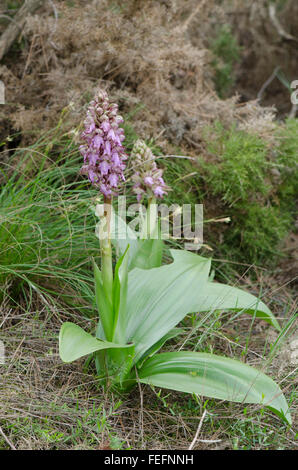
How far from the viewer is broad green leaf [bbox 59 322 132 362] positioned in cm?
159

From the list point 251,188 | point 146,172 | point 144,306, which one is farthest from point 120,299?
point 251,188

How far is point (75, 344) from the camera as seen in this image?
1.66m

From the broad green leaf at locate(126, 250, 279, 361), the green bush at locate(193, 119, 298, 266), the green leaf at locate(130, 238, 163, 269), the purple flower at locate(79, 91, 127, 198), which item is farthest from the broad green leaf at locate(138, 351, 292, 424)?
the green bush at locate(193, 119, 298, 266)

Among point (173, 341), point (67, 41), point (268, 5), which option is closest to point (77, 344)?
point (173, 341)

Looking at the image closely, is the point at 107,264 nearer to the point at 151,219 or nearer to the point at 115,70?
the point at 151,219

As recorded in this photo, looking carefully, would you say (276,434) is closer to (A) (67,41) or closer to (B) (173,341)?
(B) (173,341)

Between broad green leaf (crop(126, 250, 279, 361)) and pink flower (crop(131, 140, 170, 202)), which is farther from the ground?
pink flower (crop(131, 140, 170, 202))

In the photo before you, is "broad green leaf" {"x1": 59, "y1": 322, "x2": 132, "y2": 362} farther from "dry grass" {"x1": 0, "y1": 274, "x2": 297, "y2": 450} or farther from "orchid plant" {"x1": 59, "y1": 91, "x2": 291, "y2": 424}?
"dry grass" {"x1": 0, "y1": 274, "x2": 297, "y2": 450}

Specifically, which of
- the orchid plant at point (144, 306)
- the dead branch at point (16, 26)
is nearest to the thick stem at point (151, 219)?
the orchid plant at point (144, 306)

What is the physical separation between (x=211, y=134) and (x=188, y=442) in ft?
7.51

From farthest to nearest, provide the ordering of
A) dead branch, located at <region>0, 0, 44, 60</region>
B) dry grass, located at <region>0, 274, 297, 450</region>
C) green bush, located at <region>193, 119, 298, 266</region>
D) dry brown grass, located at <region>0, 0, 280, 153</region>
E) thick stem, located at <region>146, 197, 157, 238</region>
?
dead branch, located at <region>0, 0, 44, 60</region> < dry brown grass, located at <region>0, 0, 280, 153</region> < green bush, located at <region>193, 119, 298, 266</region> < thick stem, located at <region>146, 197, 157, 238</region> < dry grass, located at <region>0, 274, 297, 450</region>

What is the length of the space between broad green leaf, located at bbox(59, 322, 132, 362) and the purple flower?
54 cm

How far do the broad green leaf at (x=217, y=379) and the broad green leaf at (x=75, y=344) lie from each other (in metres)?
0.25

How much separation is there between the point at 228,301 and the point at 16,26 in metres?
2.75
